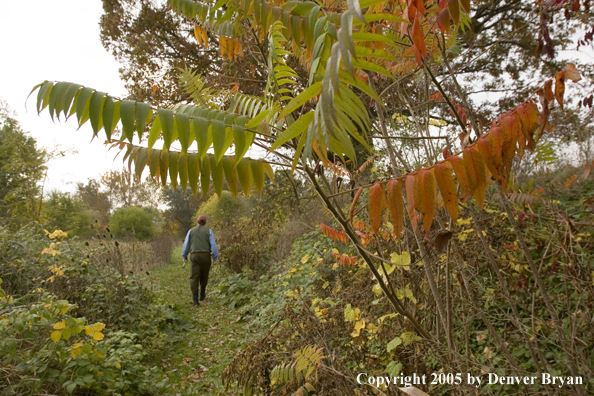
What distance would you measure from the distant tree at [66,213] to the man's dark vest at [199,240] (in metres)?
14.4

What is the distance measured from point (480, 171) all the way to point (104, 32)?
46.2ft

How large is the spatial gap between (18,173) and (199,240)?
615 inches

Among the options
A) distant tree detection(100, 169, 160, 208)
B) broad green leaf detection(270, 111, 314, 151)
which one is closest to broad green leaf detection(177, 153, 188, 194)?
broad green leaf detection(270, 111, 314, 151)

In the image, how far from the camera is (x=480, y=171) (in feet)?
3.74

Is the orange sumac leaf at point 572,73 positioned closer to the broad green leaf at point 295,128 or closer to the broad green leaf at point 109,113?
the broad green leaf at point 295,128

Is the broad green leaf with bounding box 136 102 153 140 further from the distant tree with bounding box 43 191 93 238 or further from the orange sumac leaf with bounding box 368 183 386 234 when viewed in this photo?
the distant tree with bounding box 43 191 93 238

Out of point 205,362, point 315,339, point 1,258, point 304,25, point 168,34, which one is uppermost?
point 168,34

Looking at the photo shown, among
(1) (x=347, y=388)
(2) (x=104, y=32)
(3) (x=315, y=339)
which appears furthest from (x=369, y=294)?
(2) (x=104, y=32)

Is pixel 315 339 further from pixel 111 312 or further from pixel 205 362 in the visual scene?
pixel 111 312

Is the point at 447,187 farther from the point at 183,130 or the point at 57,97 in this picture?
the point at 57,97

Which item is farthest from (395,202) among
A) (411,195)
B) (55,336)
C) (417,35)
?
(55,336)

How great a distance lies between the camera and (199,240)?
8141 millimetres

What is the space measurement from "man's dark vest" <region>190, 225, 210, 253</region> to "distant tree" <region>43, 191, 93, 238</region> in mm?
14441

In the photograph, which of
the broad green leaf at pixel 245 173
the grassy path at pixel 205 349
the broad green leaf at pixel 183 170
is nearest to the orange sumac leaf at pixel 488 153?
the broad green leaf at pixel 245 173
